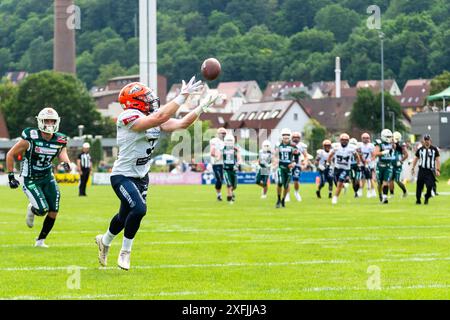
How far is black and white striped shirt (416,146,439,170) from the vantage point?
2477cm

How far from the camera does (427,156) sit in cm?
2480

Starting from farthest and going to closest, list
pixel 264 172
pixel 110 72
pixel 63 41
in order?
pixel 110 72 < pixel 63 41 < pixel 264 172

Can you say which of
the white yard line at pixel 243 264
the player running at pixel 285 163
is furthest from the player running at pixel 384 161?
the white yard line at pixel 243 264

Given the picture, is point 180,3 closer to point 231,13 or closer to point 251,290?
point 231,13

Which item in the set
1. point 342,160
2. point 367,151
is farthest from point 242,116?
point 342,160

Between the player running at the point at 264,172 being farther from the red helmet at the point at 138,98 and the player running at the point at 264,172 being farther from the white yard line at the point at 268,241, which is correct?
the red helmet at the point at 138,98

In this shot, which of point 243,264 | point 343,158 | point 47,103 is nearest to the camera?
point 243,264

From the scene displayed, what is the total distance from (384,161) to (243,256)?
1459cm

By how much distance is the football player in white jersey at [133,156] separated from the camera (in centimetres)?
1104

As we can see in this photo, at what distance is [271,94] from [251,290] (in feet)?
538

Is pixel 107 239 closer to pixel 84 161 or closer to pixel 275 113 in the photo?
pixel 84 161

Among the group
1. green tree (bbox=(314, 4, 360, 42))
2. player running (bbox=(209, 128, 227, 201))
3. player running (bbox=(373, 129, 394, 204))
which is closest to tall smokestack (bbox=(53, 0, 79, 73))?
green tree (bbox=(314, 4, 360, 42))

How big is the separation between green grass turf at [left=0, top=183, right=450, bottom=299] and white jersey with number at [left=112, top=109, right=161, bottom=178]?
1020 millimetres

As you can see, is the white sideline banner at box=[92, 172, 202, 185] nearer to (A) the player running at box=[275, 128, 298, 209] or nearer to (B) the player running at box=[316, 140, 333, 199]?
(B) the player running at box=[316, 140, 333, 199]
